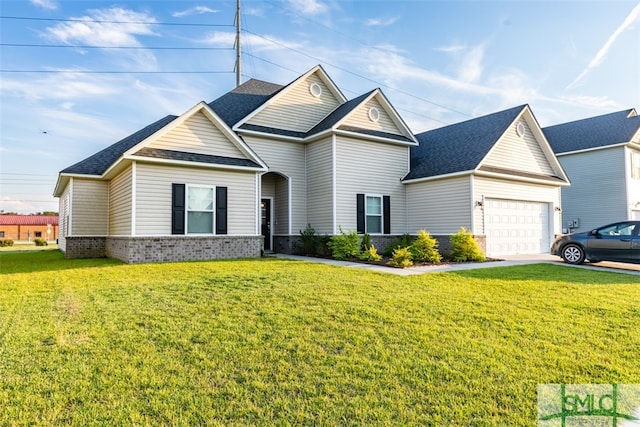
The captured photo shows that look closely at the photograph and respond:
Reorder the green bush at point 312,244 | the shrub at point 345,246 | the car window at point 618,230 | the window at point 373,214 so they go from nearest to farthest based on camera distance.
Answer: the car window at point 618,230, the shrub at point 345,246, the green bush at point 312,244, the window at point 373,214

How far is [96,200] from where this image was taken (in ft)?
50.5

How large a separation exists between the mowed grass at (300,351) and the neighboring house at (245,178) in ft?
15.6

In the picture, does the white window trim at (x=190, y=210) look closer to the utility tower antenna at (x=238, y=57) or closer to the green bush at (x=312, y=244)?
the green bush at (x=312, y=244)

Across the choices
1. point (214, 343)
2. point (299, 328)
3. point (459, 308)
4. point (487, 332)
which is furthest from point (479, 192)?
point (214, 343)

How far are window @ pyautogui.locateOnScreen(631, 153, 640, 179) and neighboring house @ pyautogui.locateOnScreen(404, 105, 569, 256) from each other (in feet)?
21.3

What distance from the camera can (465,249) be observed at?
1302 centimetres

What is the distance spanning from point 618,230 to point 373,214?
320 inches

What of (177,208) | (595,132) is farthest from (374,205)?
(595,132)

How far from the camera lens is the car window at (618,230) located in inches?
451

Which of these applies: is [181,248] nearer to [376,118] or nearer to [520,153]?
[376,118]

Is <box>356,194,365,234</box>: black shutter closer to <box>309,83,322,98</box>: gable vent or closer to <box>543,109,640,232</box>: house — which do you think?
<box>309,83,322,98</box>: gable vent

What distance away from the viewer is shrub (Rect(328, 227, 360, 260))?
13.2 m

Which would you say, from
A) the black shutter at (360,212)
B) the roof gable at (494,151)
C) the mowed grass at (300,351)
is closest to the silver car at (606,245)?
the roof gable at (494,151)

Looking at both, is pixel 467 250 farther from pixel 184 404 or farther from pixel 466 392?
pixel 184 404
